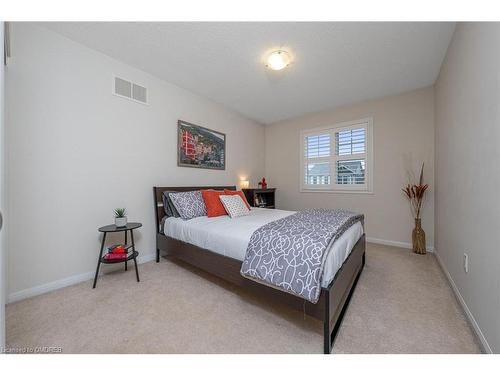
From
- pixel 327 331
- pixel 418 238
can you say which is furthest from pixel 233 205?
pixel 418 238

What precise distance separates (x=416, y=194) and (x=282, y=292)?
109 inches

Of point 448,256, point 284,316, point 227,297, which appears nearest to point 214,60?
point 227,297

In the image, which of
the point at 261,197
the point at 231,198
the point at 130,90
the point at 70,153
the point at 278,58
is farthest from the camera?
the point at 261,197

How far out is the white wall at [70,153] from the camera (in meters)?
1.70

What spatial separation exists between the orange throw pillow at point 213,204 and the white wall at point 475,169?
229 cm

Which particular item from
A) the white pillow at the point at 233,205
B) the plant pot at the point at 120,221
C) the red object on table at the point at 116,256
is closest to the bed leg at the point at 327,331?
the white pillow at the point at 233,205

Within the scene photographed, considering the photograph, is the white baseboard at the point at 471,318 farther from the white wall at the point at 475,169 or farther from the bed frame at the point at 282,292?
the bed frame at the point at 282,292

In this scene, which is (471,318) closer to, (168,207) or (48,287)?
(168,207)

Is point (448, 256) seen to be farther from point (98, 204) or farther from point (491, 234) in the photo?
point (98, 204)

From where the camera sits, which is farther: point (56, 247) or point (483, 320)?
point (56, 247)

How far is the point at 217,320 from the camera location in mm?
1457

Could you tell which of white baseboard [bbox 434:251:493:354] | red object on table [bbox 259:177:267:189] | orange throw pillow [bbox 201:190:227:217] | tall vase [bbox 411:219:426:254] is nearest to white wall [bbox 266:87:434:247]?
tall vase [bbox 411:219:426:254]

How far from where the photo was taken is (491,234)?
3.76 feet
